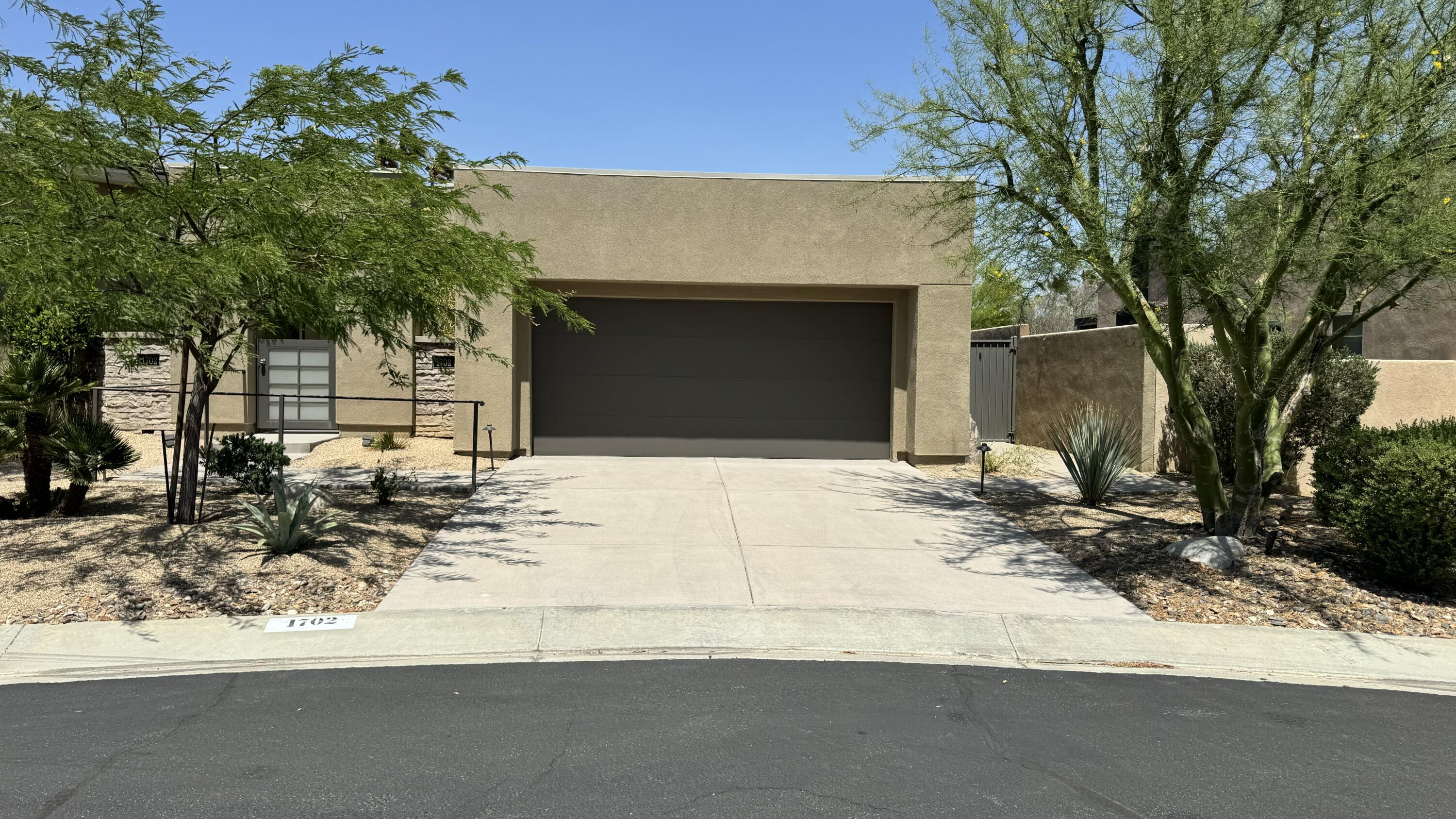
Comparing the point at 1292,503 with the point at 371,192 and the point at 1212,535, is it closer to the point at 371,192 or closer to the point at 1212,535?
the point at 1212,535

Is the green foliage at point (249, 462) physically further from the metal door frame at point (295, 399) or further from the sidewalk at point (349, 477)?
the metal door frame at point (295, 399)

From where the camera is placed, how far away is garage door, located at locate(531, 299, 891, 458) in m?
15.8

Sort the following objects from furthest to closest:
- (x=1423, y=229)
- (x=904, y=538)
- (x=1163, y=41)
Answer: (x=904, y=538), (x=1163, y=41), (x=1423, y=229)

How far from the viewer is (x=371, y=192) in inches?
322

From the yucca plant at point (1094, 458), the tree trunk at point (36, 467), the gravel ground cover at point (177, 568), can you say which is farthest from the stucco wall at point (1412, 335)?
the tree trunk at point (36, 467)

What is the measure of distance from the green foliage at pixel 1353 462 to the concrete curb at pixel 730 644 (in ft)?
5.41

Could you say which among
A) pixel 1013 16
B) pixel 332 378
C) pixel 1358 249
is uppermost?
pixel 1013 16

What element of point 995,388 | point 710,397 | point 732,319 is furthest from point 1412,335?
point 710,397

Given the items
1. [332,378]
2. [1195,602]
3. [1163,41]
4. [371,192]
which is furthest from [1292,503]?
[332,378]

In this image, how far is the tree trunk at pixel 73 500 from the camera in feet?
32.6

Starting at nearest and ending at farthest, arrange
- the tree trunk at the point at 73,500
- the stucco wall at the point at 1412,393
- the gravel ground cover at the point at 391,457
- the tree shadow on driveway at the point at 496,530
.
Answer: the tree shadow on driveway at the point at 496,530 → the tree trunk at the point at 73,500 → the stucco wall at the point at 1412,393 → the gravel ground cover at the point at 391,457

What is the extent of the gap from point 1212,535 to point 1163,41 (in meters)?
4.61

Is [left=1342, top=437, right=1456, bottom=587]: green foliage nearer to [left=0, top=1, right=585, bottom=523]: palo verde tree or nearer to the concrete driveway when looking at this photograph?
the concrete driveway

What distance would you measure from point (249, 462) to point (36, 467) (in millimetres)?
1981
